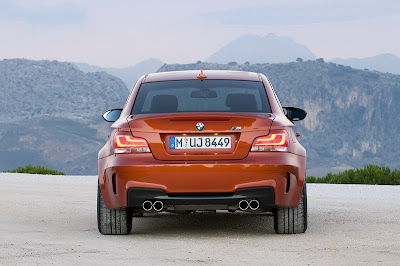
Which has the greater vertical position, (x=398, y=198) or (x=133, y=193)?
(x=133, y=193)

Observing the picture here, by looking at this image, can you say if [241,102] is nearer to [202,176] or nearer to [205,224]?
[202,176]

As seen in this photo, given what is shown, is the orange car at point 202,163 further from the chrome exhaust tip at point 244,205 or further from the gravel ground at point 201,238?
the gravel ground at point 201,238

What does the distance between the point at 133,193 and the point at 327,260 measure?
202 cm

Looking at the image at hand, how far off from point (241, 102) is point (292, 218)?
1.27 meters

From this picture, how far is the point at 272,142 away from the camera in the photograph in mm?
7754

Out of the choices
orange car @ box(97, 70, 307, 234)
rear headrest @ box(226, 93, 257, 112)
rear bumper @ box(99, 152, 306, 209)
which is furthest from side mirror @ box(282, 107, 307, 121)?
rear bumper @ box(99, 152, 306, 209)

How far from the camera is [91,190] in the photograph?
16625 mm

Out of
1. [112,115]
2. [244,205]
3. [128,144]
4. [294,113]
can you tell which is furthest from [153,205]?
[294,113]

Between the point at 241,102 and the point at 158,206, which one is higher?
the point at 241,102

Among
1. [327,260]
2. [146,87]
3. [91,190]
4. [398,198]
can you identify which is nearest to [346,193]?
[398,198]


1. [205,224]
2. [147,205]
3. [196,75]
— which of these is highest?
[196,75]

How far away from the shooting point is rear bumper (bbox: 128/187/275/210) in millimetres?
7641

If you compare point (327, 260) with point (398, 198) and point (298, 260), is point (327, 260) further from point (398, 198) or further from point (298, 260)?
point (398, 198)

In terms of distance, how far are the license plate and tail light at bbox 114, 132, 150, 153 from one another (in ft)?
0.86
